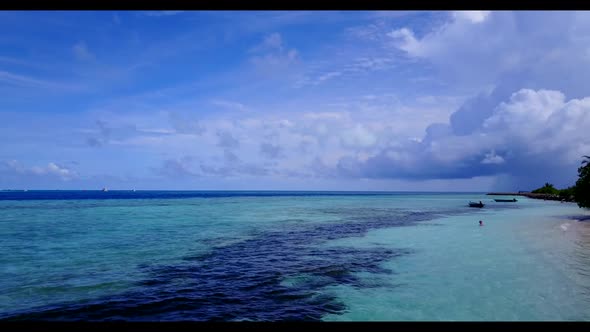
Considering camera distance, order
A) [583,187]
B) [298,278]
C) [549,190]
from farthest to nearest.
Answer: [549,190] → [583,187] → [298,278]

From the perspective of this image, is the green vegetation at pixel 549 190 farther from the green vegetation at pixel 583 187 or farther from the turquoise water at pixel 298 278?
the turquoise water at pixel 298 278

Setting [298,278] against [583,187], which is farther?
[583,187]

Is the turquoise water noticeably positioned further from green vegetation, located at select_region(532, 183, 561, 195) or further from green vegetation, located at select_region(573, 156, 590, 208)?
green vegetation, located at select_region(532, 183, 561, 195)

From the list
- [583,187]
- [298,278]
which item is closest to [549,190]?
[583,187]

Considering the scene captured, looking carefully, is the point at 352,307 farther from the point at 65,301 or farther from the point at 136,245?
the point at 136,245

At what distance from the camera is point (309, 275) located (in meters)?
14.8

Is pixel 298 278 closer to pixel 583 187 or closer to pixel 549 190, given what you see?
pixel 583 187

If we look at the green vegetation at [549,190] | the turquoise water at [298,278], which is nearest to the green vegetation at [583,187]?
the turquoise water at [298,278]

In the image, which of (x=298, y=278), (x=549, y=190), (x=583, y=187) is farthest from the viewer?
(x=549, y=190)
